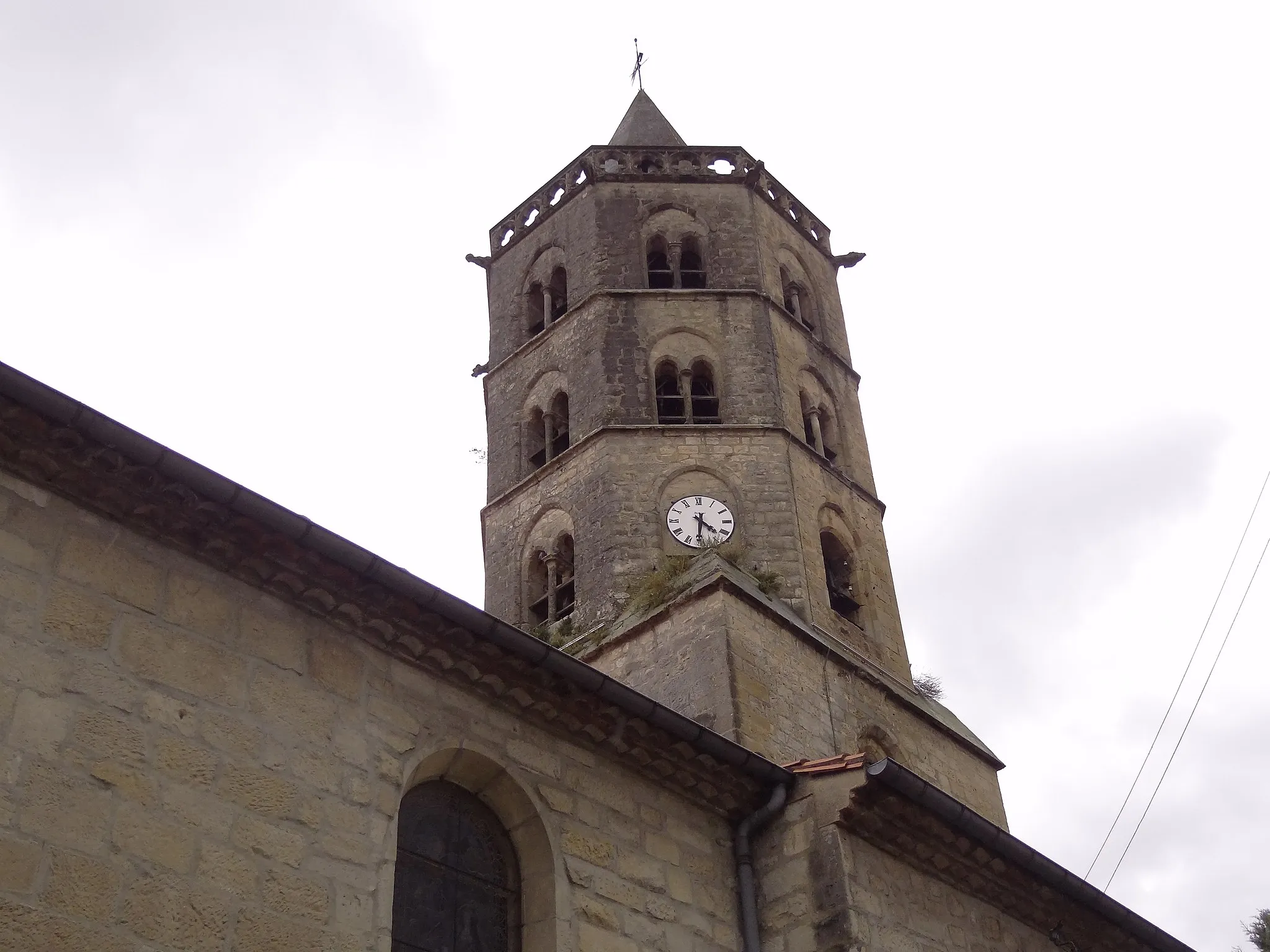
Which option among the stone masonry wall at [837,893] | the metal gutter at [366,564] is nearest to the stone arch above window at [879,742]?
the stone masonry wall at [837,893]

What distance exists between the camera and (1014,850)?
9.18 m

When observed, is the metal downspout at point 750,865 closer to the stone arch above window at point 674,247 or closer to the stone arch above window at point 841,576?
the stone arch above window at point 841,576

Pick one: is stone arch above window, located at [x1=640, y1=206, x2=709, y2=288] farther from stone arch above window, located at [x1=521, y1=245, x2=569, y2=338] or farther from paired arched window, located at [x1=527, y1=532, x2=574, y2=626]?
paired arched window, located at [x1=527, y1=532, x2=574, y2=626]

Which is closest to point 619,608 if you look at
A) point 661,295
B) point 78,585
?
point 661,295

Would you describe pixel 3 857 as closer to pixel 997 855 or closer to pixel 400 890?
pixel 400 890

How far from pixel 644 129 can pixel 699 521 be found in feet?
27.0

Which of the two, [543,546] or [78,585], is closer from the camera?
[78,585]

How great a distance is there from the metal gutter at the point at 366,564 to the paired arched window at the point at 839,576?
694 centimetres

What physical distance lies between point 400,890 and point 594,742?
150cm

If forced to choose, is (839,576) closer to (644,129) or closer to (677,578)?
(677,578)

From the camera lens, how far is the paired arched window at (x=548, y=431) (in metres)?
16.8

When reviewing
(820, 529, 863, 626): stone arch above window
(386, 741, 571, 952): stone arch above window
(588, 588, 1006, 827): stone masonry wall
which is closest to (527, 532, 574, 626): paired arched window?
(588, 588, 1006, 827): stone masonry wall

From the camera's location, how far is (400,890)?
23.0ft

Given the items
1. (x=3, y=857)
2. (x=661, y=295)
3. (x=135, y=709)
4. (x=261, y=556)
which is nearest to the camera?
(x=3, y=857)
